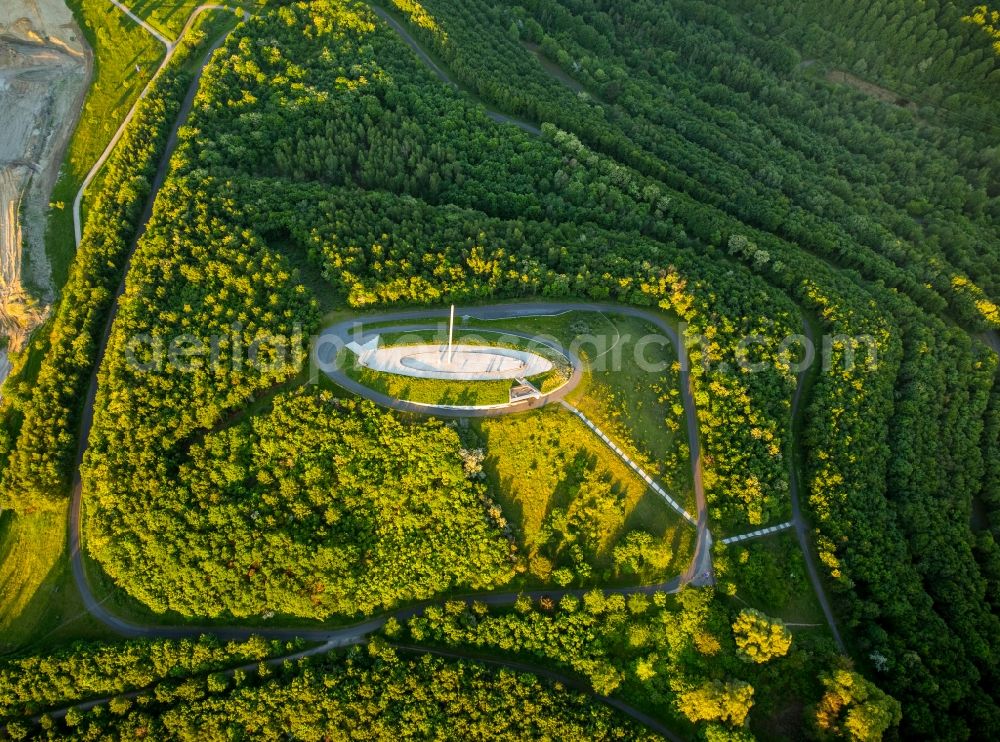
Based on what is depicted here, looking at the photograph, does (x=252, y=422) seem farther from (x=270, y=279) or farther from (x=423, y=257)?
(x=423, y=257)

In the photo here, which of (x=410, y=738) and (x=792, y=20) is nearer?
(x=410, y=738)

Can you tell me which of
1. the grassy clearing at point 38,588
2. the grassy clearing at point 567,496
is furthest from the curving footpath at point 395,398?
the grassy clearing at point 38,588

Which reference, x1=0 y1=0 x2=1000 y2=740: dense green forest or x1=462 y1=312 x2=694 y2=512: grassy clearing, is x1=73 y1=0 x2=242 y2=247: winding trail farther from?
x1=462 y1=312 x2=694 y2=512: grassy clearing

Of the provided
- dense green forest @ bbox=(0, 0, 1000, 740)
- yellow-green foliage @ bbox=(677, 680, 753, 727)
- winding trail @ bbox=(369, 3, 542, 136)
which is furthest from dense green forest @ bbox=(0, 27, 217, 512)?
yellow-green foliage @ bbox=(677, 680, 753, 727)

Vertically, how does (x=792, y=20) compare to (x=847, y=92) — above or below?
above

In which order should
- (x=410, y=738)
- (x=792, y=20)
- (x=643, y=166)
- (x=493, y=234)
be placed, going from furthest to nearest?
(x=792, y=20)
(x=643, y=166)
(x=493, y=234)
(x=410, y=738)

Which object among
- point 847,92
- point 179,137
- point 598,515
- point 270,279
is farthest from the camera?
point 847,92

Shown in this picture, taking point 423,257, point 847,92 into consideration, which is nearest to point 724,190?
point 847,92
